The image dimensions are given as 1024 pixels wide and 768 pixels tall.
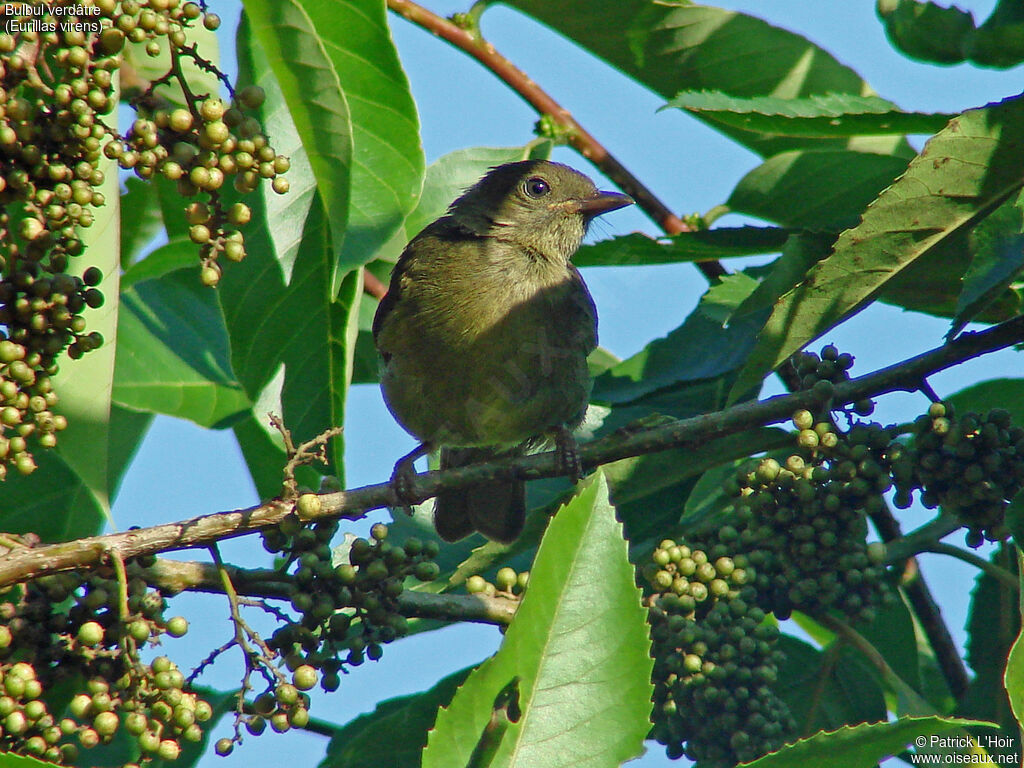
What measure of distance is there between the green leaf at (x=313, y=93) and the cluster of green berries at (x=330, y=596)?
71cm

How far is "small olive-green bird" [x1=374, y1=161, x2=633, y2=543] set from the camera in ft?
15.7

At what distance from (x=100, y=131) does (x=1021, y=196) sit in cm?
218

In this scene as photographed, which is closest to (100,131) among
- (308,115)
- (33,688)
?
(308,115)

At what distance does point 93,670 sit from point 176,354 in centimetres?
202

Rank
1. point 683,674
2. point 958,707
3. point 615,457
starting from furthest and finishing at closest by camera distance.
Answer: point 958,707 < point 683,674 < point 615,457

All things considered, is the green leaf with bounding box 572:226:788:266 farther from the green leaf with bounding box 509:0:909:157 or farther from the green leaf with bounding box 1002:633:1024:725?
the green leaf with bounding box 1002:633:1024:725

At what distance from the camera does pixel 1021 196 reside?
2830mm

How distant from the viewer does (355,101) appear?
3115mm

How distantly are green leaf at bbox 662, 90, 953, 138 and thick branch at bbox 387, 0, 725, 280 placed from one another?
3.84ft

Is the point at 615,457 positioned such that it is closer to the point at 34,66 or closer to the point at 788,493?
the point at 788,493

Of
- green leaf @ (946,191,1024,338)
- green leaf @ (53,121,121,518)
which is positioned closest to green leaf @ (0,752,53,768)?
green leaf @ (53,121,121,518)

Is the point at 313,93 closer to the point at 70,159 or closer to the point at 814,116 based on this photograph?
the point at 70,159

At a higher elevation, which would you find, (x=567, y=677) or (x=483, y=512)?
(x=483, y=512)

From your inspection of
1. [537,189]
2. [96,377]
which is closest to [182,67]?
[96,377]
